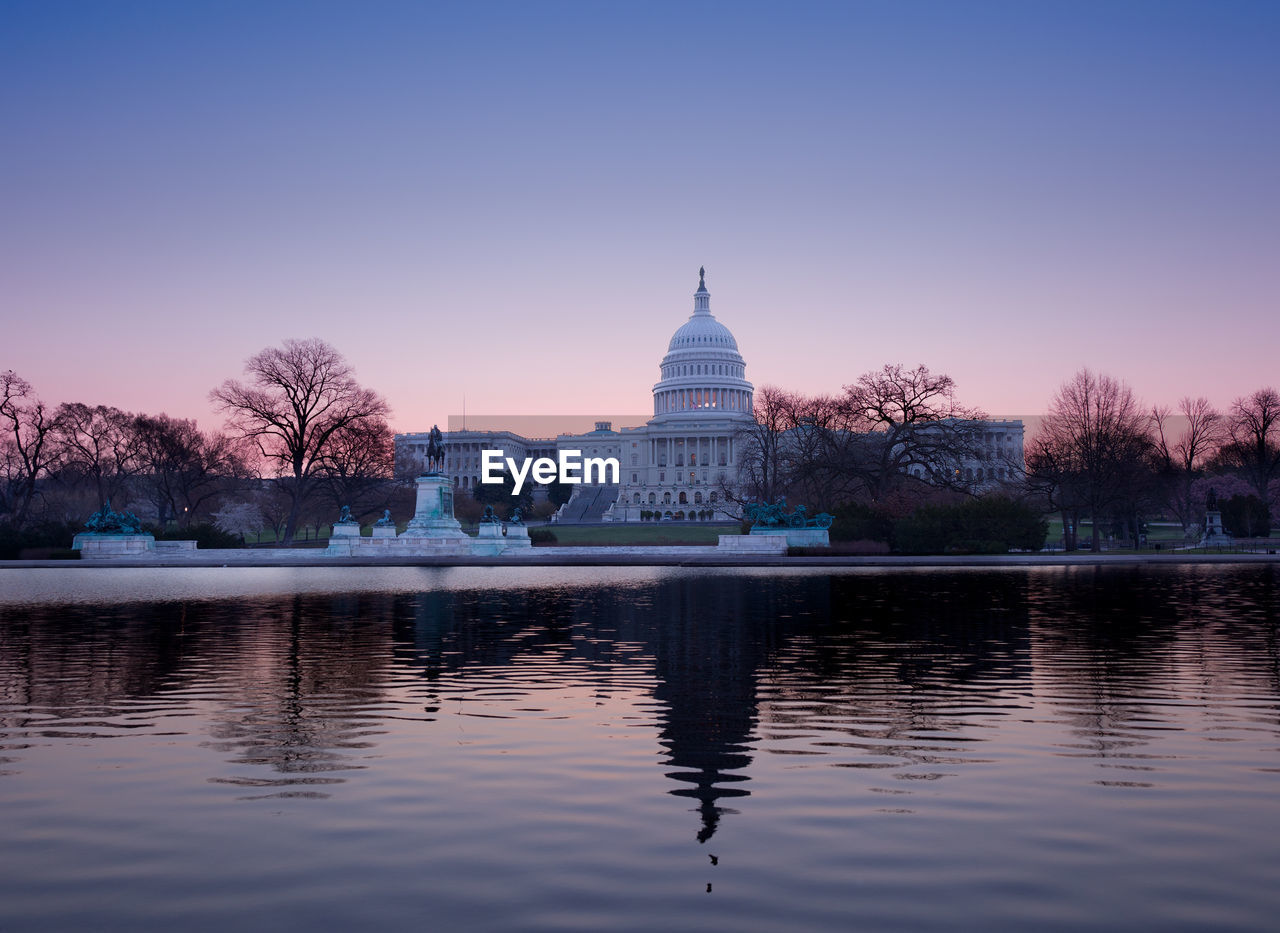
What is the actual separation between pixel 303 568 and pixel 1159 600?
35.9 m

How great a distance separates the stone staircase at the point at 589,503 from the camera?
439 ft

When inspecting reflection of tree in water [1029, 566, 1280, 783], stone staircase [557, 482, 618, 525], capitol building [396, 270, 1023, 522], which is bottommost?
reflection of tree in water [1029, 566, 1280, 783]

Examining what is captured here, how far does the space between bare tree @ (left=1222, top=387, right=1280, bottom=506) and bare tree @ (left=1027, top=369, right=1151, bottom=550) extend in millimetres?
16280

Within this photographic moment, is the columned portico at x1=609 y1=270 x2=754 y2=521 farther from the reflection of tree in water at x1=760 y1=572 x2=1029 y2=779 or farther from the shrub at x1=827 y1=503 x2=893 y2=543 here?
the reflection of tree in water at x1=760 y1=572 x2=1029 y2=779

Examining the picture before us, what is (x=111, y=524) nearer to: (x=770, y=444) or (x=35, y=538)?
(x=35, y=538)

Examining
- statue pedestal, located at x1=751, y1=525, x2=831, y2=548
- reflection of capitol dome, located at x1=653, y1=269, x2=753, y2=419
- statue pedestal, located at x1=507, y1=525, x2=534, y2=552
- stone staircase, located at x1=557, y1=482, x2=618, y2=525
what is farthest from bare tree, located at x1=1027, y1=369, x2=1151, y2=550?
reflection of capitol dome, located at x1=653, y1=269, x2=753, y2=419

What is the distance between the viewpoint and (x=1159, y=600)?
88.7 feet

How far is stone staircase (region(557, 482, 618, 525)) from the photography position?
134 meters

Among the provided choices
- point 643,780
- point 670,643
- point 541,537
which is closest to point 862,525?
point 541,537

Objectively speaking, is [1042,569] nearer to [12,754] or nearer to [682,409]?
[12,754]

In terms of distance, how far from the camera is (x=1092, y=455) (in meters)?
60.7

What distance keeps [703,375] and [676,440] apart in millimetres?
16534

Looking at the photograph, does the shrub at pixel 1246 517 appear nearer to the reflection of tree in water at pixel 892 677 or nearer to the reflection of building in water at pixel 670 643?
the reflection of building in water at pixel 670 643

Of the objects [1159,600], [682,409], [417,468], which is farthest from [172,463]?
[682,409]
